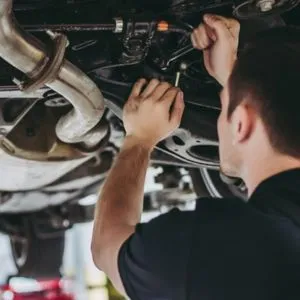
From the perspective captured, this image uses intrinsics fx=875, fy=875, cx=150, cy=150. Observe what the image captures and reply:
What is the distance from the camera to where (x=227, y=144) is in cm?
145

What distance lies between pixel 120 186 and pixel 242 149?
10.1 inches

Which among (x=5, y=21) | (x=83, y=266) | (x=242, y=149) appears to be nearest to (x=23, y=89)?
(x=5, y=21)

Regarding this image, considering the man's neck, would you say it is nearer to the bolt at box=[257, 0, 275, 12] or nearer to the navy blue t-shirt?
the navy blue t-shirt

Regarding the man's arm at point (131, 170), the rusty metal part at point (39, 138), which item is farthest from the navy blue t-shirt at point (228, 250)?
the rusty metal part at point (39, 138)

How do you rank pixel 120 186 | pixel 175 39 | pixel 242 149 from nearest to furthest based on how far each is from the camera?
pixel 242 149
pixel 120 186
pixel 175 39

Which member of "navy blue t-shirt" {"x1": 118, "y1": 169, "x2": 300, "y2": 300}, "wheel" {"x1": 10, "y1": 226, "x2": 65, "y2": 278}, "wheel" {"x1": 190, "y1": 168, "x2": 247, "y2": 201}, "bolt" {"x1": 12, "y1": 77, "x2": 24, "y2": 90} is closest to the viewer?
"navy blue t-shirt" {"x1": 118, "y1": 169, "x2": 300, "y2": 300}

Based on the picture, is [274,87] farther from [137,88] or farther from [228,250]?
[137,88]

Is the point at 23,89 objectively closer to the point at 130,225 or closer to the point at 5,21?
the point at 5,21

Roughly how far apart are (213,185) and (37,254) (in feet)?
2.44

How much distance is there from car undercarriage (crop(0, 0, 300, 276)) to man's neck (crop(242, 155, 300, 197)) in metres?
0.39

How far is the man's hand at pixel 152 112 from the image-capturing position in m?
1.63

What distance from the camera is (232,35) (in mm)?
1635

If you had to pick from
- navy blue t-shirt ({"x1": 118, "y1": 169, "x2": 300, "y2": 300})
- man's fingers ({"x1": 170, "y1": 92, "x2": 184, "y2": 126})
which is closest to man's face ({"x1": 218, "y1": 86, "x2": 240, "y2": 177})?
navy blue t-shirt ({"x1": 118, "y1": 169, "x2": 300, "y2": 300})

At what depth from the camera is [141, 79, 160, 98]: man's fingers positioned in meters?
1.69
